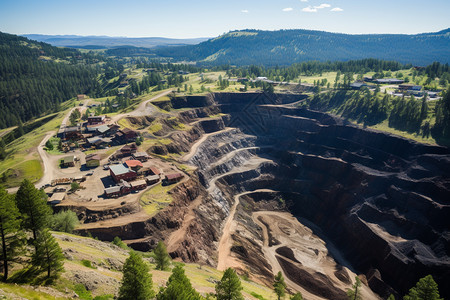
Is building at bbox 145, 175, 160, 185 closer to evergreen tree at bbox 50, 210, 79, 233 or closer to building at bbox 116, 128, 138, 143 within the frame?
evergreen tree at bbox 50, 210, 79, 233

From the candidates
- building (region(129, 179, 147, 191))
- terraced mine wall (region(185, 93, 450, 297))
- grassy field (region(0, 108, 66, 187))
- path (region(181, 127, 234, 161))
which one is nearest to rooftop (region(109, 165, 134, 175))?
building (region(129, 179, 147, 191))

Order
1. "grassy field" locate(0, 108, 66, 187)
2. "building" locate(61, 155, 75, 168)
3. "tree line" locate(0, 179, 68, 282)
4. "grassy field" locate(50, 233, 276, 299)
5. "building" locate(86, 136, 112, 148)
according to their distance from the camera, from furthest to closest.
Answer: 1. "building" locate(86, 136, 112, 148)
2. "building" locate(61, 155, 75, 168)
3. "grassy field" locate(0, 108, 66, 187)
4. "grassy field" locate(50, 233, 276, 299)
5. "tree line" locate(0, 179, 68, 282)

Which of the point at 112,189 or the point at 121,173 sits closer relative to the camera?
the point at 112,189

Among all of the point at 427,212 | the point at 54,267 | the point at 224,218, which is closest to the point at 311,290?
the point at 224,218

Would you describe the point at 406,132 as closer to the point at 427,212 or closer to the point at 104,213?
the point at 427,212

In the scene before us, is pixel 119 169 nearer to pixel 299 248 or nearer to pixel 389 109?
pixel 299 248

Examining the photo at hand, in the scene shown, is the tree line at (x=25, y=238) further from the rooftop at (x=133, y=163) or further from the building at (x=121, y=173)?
the rooftop at (x=133, y=163)

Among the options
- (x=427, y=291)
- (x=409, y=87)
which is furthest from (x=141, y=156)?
(x=409, y=87)
